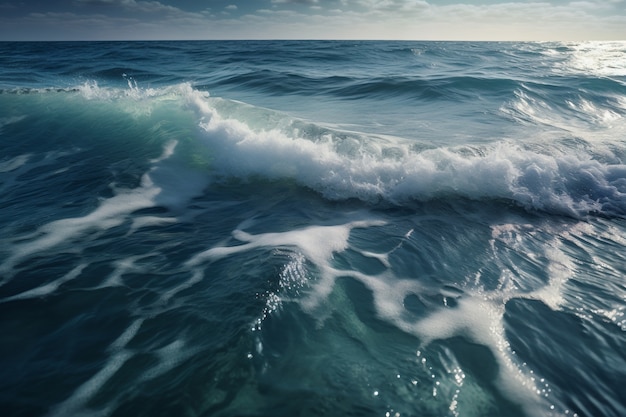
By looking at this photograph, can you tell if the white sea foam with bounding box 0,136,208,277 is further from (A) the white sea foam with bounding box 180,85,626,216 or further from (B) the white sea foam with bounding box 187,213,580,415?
(B) the white sea foam with bounding box 187,213,580,415

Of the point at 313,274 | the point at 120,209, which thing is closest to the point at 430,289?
the point at 313,274

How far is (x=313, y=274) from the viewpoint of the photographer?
374 cm

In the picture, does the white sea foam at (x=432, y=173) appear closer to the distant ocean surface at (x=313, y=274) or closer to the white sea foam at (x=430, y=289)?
the distant ocean surface at (x=313, y=274)

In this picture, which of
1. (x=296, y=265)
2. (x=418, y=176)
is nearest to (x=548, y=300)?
(x=296, y=265)

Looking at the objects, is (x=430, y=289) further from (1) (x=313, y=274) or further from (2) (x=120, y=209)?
(2) (x=120, y=209)

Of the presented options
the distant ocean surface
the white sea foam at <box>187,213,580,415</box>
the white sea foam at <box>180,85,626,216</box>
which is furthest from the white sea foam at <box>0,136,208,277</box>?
the white sea foam at <box>187,213,580,415</box>

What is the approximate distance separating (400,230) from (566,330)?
84.3 inches

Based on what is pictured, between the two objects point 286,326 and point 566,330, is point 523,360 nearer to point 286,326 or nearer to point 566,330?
point 566,330

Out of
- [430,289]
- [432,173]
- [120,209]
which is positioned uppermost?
[432,173]

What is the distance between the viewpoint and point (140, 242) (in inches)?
179

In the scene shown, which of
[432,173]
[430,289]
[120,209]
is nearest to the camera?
[430,289]

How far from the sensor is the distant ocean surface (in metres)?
2.51

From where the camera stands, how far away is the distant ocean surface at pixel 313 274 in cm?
251

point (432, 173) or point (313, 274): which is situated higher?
point (432, 173)
